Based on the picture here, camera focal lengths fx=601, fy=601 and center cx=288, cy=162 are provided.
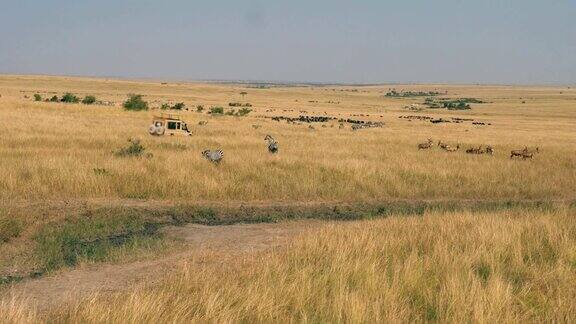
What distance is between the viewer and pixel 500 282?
5789mm

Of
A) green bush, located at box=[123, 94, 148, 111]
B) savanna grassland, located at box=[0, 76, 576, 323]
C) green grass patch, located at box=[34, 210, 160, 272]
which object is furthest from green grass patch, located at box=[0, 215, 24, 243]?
green bush, located at box=[123, 94, 148, 111]

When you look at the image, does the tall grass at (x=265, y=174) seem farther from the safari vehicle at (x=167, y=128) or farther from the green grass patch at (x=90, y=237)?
the safari vehicle at (x=167, y=128)

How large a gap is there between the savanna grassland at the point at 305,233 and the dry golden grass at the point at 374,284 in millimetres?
23


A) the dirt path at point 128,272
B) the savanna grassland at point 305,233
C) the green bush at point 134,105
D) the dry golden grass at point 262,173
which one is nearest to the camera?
the savanna grassland at point 305,233

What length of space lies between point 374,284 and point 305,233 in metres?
3.58

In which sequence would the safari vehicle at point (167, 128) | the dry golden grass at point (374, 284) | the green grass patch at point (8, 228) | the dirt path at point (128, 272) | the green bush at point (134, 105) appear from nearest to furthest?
the dry golden grass at point (374, 284), the dirt path at point (128, 272), the green grass patch at point (8, 228), the safari vehicle at point (167, 128), the green bush at point (134, 105)

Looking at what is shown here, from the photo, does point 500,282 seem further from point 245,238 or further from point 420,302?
point 245,238

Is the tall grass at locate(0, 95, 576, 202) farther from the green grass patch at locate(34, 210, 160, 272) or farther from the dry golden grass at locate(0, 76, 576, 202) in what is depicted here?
the green grass patch at locate(34, 210, 160, 272)

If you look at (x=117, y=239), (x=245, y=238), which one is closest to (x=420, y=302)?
(x=245, y=238)

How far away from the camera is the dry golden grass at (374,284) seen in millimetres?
4934

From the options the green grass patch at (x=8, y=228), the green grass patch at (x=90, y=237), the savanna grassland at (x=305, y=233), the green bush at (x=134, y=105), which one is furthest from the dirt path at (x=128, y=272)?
the green bush at (x=134, y=105)

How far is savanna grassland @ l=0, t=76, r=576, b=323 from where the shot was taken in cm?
522

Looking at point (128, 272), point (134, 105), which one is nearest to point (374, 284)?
point (128, 272)

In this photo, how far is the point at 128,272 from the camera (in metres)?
7.87
